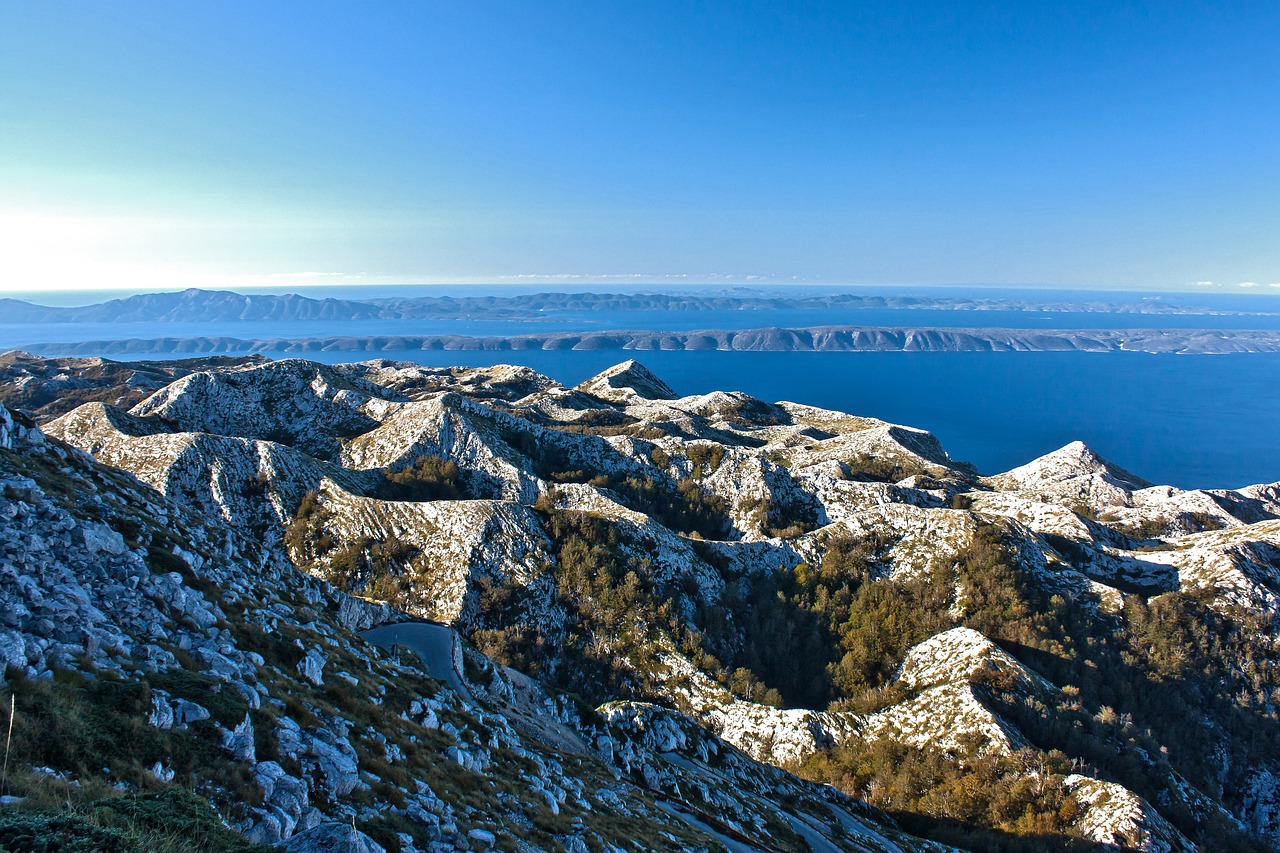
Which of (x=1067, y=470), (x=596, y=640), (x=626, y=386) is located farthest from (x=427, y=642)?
(x=626, y=386)

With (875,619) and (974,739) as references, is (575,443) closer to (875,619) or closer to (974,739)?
(875,619)

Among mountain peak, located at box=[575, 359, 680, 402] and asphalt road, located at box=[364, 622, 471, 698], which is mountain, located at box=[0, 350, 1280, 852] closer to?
asphalt road, located at box=[364, 622, 471, 698]

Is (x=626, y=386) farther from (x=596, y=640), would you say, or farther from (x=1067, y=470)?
(x=596, y=640)

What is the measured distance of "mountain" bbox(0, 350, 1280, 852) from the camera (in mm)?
12906

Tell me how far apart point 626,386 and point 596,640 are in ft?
340

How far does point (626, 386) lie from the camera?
14700cm

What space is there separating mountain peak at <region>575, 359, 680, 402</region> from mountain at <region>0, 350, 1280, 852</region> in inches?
2314

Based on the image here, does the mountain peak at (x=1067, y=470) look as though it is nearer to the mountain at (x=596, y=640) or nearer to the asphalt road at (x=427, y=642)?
the mountain at (x=596, y=640)

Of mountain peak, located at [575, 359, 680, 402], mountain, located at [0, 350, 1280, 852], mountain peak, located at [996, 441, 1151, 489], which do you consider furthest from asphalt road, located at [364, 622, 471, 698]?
mountain peak, located at [575, 359, 680, 402]

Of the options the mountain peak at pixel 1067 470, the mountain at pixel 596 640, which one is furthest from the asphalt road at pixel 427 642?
the mountain peak at pixel 1067 470

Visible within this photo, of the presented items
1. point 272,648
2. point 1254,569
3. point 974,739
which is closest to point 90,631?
point 272,648

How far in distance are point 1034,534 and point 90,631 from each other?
67.9 meters

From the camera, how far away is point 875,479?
83062 mm

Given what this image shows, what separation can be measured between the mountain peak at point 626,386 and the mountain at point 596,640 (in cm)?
5878
